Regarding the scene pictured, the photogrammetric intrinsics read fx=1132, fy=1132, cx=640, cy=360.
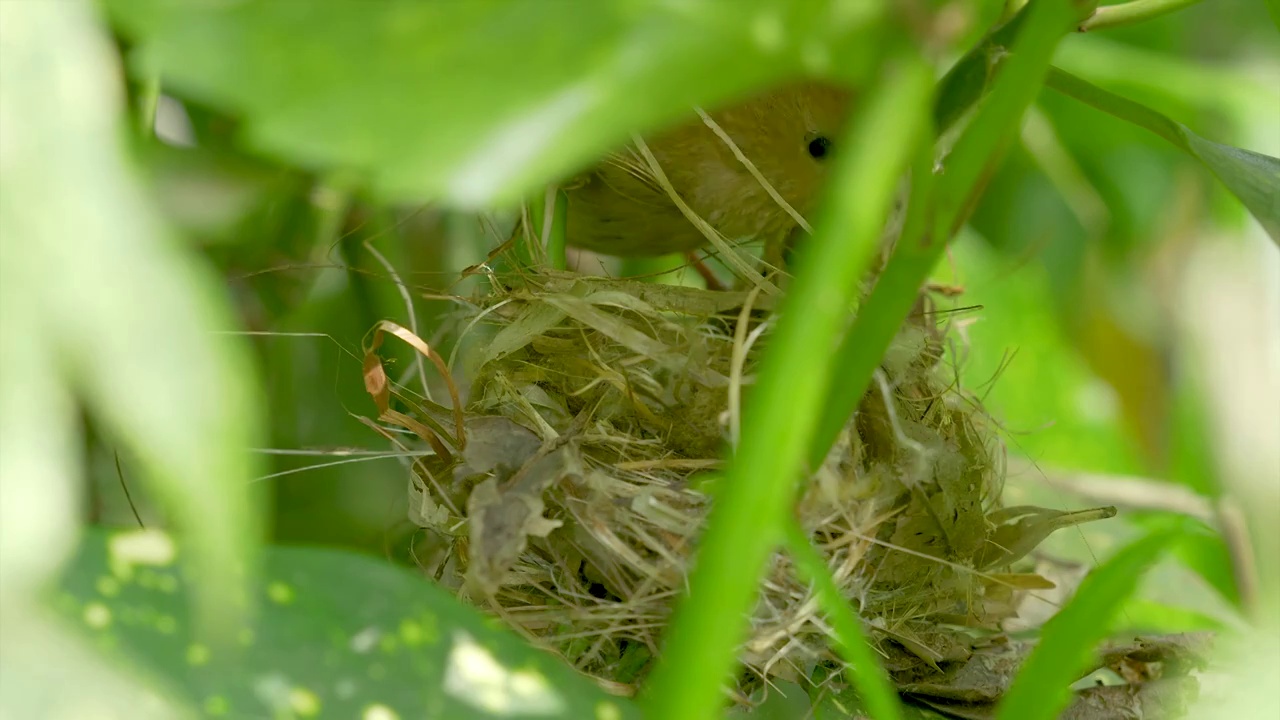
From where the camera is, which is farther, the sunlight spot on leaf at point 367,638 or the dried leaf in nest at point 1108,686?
the dried leaf in nest at point 1108,686

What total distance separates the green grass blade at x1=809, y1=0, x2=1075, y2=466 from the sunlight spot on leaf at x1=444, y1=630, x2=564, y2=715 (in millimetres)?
174

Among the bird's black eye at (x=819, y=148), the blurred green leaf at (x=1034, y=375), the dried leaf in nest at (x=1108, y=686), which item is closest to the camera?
the dried leaf in nest at (x=1108, y=686)

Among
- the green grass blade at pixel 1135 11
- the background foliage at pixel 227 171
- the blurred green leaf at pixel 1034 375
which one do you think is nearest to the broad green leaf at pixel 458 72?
the background foliage at pixel 227 171

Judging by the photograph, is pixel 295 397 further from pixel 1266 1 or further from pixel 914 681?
pixel 1266 1

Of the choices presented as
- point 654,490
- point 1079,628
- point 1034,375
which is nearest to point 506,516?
point 654,490

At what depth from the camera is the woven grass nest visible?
1.80 feet

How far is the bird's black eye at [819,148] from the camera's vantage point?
0.75m

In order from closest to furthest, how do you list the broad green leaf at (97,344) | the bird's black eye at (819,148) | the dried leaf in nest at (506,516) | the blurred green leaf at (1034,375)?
1. the broad green leaf at (97,344)
2. the dried leaf in nest at (506,516)
3. the bird's black eye at (819,148)
4. the blurred green leaf at (1034,375)

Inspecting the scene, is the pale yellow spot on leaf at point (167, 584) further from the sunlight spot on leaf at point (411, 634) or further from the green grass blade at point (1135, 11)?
the green grass blade at point (1135, 11)

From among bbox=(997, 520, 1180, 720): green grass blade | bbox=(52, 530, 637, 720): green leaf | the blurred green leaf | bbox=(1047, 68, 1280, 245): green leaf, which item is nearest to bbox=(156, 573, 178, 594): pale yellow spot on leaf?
bbox=(52, 530, 637, 720): green leaf

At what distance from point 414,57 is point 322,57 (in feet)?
0.07

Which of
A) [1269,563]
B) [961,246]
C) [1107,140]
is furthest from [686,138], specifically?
[1107,140]

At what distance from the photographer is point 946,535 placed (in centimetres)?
61

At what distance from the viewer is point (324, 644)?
0.42 m
